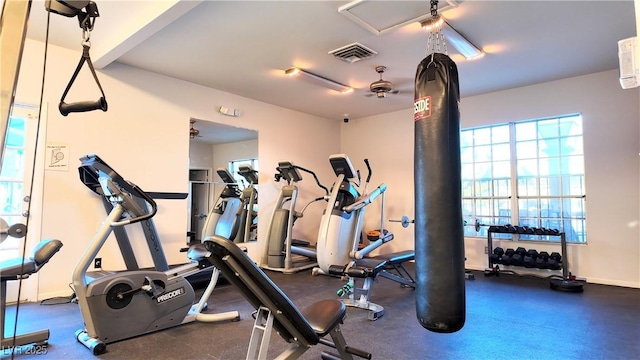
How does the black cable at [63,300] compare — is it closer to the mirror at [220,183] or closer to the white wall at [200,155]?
the mirror at [220,183]

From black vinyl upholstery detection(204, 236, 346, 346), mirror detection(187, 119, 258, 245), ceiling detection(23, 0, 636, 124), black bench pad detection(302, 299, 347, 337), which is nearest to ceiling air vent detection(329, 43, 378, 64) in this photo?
ceiling detection(23, 0, 636, 124)

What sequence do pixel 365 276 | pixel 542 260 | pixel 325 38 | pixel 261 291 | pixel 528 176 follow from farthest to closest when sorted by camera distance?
1. pixel 528 176
2. pixel 542 260
3. pixel 325 38
4. pixel 365 276
5. pixel 261 291

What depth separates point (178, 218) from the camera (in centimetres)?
456

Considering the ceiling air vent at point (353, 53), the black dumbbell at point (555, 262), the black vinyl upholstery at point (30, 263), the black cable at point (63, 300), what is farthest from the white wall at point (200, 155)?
the black dumbbell at point (555, 262)

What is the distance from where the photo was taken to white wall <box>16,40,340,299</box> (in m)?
3.62

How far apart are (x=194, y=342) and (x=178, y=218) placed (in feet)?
7.57

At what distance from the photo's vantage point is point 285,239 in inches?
210

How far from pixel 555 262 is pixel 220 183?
475 centimetres

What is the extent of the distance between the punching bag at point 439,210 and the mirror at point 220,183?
3.87 meters

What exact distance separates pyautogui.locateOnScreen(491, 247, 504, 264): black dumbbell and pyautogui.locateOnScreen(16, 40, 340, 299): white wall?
3530 millimetres

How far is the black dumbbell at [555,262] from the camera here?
457 cm

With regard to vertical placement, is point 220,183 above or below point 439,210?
above

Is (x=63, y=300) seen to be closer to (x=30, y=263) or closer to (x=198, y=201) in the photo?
(x=30, y=263)

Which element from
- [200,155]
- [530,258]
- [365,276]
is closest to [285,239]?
[200,155]
